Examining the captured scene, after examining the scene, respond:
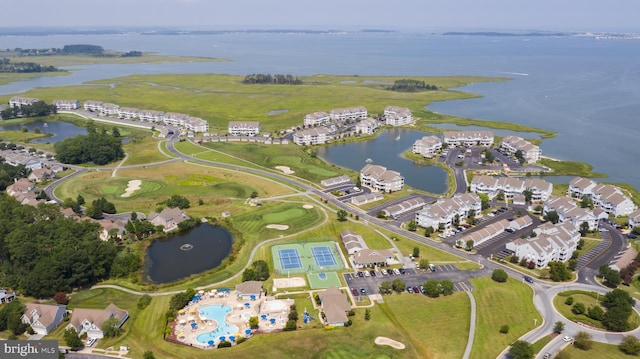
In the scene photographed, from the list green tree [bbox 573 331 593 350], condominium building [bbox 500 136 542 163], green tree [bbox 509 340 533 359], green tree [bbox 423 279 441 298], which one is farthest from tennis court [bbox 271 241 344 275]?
condominium building [bbox 500 136 542 163]

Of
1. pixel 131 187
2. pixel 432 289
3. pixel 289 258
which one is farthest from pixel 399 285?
pixel 131 187

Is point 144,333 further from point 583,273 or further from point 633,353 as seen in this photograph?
point 583,273

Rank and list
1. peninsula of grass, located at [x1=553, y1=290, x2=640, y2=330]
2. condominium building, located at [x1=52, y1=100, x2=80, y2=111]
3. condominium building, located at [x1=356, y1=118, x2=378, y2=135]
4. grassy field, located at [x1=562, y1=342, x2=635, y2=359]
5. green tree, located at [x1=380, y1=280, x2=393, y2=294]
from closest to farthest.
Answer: grassy field, located at [x1=562, y1=342, x2=635, y2=359]
peninsula of grass, located at [x1=553, y1=290, x2=640, y2=330]
green tree, located at [x1=380, y1=280, x2=393, y2=294]
condominium building, located at [x1=356, y1=118, x2=378, y2=135]
condominium building, located at [x1=52, y1=100, x2=80, y2=111]

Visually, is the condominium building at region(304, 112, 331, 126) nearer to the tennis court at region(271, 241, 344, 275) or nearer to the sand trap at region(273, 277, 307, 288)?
the tennis court at region(271, 241, 344, 275)

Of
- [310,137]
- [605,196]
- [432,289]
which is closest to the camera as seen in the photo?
[432,289]

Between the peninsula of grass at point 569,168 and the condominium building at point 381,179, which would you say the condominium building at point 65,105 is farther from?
the peninsula of grass at point 569,168

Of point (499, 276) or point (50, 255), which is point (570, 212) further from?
point (50, 255)
